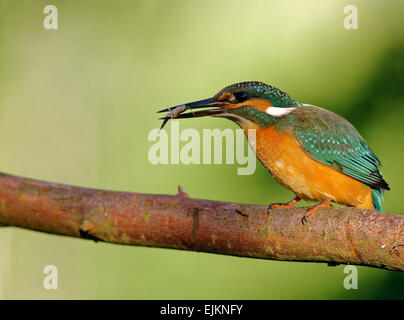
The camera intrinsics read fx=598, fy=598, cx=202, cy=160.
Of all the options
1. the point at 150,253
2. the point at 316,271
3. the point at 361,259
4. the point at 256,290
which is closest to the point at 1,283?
the point at 150,253

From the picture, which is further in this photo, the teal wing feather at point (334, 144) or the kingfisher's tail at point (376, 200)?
the kingfisher's tail at point (376, 200)

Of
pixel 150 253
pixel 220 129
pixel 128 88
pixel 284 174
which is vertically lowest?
pixel 150 253

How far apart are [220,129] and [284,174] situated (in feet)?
3.13

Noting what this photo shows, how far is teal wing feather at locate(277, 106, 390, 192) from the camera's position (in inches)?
112

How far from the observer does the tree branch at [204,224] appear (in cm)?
202

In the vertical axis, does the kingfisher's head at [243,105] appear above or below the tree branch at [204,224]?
above

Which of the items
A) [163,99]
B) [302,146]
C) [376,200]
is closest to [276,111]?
[302,146]

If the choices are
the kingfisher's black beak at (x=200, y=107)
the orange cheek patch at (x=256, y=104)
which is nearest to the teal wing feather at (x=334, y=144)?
the orange cheek patch at (x=256, y=104)

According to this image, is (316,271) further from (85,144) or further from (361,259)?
(85,144)

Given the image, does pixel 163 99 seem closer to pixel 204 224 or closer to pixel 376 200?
pixel 376 200

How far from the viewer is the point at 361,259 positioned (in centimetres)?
203

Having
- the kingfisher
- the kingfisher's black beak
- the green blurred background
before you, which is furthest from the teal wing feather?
the green blurred background

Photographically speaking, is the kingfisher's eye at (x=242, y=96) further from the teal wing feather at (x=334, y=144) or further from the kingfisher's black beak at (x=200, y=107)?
the teal wing feather at (x=334, y=144)

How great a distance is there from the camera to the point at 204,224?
240cm
